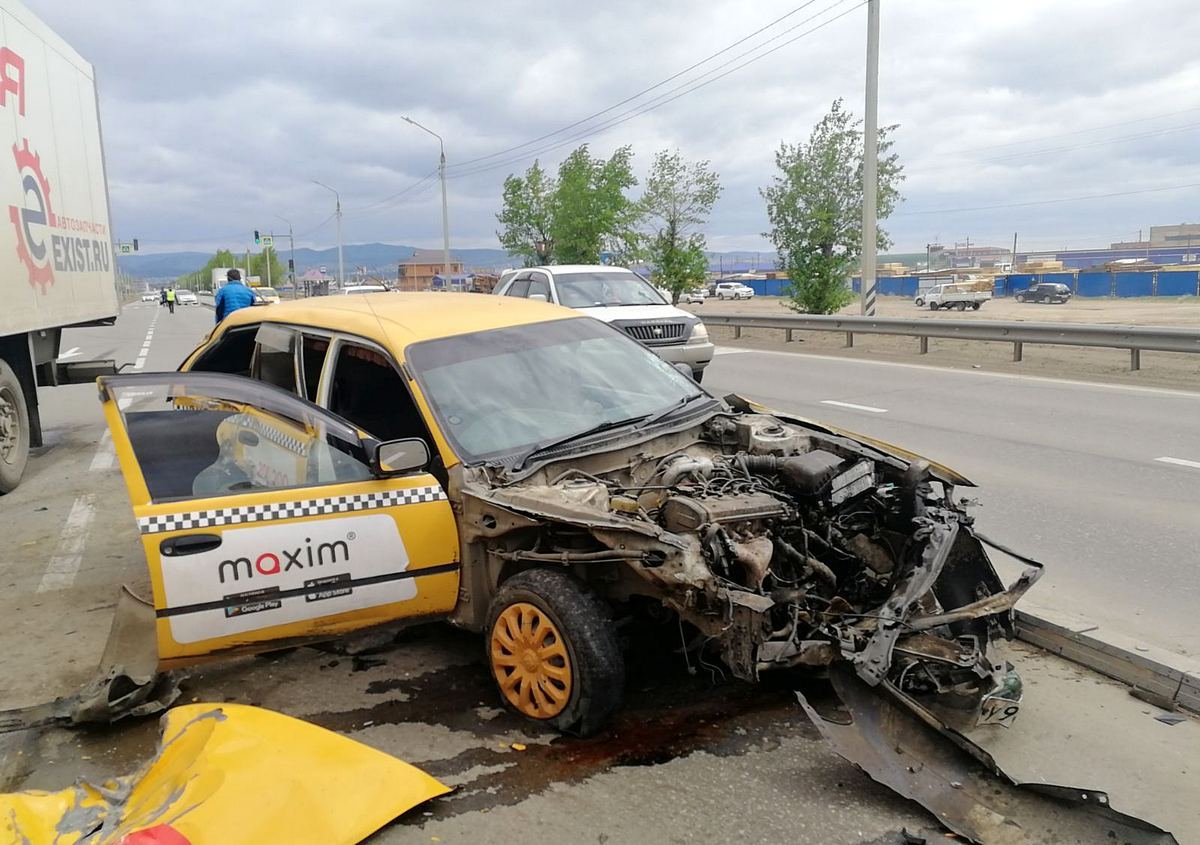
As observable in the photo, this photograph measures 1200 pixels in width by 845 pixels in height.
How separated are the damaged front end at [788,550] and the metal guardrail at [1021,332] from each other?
1123 cm

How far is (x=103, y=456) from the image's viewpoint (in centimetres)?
966

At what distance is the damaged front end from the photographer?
129 inches

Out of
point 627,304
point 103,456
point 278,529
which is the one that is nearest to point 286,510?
point 278,529

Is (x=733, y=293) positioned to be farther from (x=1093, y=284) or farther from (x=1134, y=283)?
(x=1134, y=283)

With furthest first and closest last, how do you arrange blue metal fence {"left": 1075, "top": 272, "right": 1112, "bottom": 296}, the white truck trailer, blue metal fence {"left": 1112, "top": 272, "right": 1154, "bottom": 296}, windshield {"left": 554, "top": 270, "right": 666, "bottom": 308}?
blue metal fence {"left": 1075, "top": 272, "right": 1112, "bottom": 296} < blue metal fence {"left": 1112, "top": 272, "right": 1154, "bottom": 296} < windshield {"left": 554, "top": 270, "right": 666, "bottom": 308} < the white truck trailer

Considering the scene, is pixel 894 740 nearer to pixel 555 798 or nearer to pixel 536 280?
pixel 555 798

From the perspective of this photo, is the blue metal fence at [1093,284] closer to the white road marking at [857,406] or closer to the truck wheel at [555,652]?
the white road marking at [857,406]

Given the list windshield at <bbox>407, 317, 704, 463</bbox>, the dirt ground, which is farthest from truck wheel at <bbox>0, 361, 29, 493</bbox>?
the dirt ground

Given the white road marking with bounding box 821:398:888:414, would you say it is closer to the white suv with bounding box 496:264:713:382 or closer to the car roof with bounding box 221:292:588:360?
the white suv with bounding box 496:264:713:382

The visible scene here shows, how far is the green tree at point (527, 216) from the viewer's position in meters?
37.0

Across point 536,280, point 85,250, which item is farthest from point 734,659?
point 536,280

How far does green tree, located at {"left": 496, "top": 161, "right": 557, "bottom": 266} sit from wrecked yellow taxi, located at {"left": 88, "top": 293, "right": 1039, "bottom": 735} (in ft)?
107

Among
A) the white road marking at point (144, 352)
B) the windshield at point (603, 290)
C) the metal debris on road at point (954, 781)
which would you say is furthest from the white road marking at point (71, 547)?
the white road marking at point (144, 352)

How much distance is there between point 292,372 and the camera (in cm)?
523
